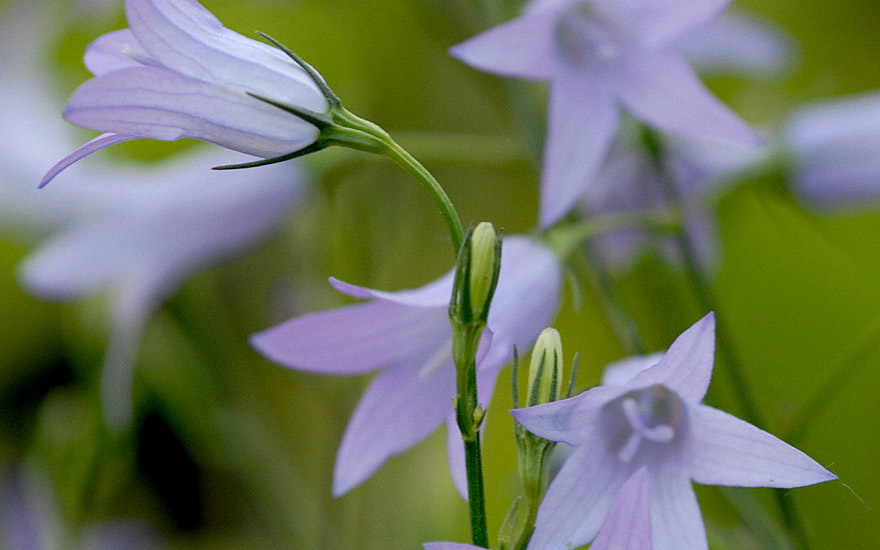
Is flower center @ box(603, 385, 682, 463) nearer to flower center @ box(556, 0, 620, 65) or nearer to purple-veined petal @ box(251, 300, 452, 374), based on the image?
purple-veined petal @ box(251, 300, 452, 374)

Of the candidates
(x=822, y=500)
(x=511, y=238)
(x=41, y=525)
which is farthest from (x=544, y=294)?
(x=41, y=525)

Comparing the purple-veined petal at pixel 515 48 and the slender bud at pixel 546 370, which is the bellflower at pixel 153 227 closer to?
the purple-veined petal at pixel 515 48

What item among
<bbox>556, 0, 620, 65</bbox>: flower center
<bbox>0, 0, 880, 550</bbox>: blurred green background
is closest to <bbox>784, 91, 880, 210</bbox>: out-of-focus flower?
<bbox>0, 0, 880, 550</bbox>: blurred green background

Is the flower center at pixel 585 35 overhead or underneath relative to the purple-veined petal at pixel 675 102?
overhead

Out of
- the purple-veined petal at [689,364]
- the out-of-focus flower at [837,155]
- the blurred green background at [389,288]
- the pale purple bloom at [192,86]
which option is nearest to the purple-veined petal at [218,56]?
the pale purple bloom at [192,86]

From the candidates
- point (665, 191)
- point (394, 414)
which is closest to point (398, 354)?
point (394, 414)

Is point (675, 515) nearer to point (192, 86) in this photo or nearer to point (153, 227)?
point (192, 86)
